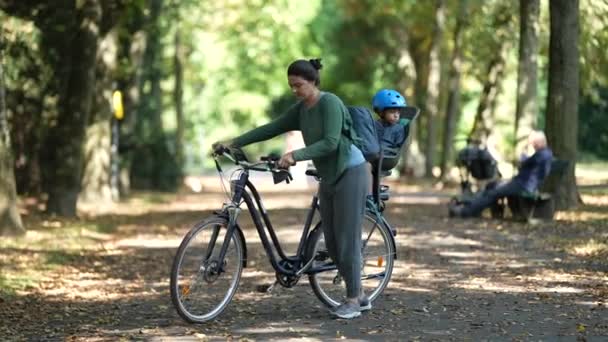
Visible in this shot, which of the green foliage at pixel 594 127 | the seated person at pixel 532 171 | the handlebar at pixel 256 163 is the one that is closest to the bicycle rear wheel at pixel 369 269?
the handlebar at pixel 256 163

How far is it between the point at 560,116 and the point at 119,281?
1016cm

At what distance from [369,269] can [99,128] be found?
688 inches

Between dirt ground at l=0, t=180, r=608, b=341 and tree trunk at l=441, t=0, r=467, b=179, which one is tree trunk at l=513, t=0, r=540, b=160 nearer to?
dirt ground at l=0, t=180, r=608, b=341

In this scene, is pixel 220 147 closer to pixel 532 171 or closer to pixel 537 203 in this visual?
pixel 532 171

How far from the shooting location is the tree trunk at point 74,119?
2330 centimetres

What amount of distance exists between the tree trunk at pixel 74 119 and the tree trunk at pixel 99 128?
3326 millimetres

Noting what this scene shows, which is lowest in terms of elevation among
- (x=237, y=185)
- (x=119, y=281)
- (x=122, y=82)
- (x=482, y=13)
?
(x=119, y=281)

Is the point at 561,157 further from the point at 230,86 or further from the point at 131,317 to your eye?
the point at 230,86

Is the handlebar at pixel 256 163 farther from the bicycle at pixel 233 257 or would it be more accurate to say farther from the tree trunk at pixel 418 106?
the tree trunk at pixel 418 106

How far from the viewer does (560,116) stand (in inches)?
831

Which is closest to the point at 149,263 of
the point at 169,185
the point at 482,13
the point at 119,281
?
the point at 119,281

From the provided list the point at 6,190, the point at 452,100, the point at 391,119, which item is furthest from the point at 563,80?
the point at 452,100

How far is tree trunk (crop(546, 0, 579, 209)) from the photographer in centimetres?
2091

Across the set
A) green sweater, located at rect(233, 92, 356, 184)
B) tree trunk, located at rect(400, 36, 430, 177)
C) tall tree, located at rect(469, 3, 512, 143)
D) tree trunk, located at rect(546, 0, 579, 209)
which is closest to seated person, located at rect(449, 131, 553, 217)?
tree trunk, located at rect(546, 0, 579, 209)
